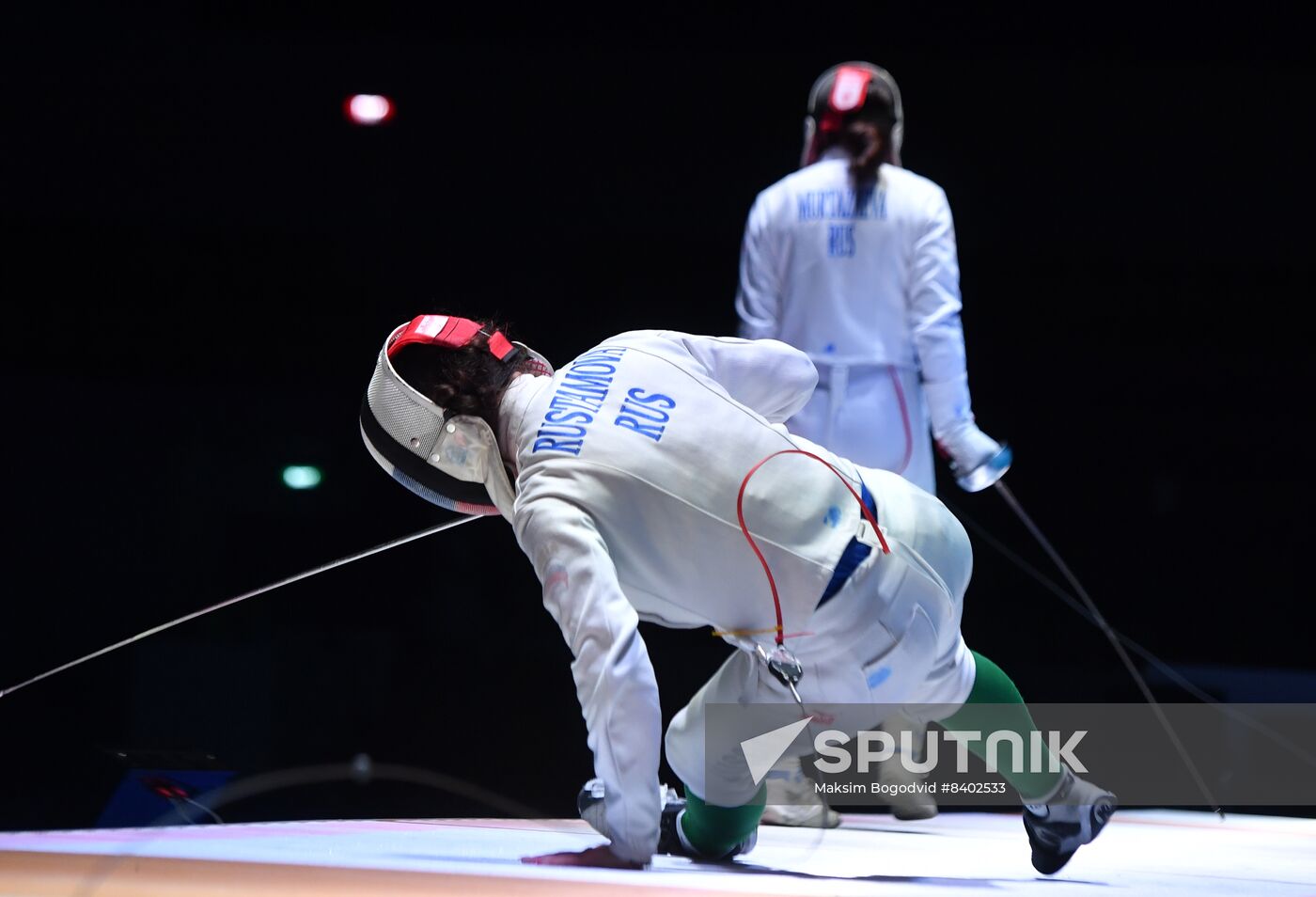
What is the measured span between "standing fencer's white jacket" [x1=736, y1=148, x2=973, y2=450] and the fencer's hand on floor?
1.08 meters

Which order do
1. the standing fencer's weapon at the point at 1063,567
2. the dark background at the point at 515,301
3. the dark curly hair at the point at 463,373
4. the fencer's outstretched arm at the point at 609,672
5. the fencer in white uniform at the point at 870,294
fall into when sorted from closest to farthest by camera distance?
the fencer's outstretched arm at the point at 609,672
the dark curly hair at the point at 463,373
the standing fencer's weapon at the point at 1063,567
the fencer in white uniform at the point at 870,294
the dark background at the point at 515,301

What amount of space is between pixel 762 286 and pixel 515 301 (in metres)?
0.82

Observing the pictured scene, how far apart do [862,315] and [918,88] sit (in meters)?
0.92

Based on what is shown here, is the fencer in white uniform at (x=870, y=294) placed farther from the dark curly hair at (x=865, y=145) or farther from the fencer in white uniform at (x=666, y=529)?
the fencer in white uniform at (x=666, y=529)

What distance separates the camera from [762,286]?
2.31 metres

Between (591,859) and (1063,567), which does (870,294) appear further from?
(591,859)

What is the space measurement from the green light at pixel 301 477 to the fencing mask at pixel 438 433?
4.81ft

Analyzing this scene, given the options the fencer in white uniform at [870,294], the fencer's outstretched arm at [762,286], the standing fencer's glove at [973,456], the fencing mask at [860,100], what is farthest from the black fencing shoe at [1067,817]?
the fencing mask at [860,100]

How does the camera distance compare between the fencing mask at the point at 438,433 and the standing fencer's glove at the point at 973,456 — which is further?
the standing fencer's glove at the point at 973,456

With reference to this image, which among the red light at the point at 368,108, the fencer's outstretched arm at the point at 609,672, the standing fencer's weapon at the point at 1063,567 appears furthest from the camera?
the red light at the point at 368,108

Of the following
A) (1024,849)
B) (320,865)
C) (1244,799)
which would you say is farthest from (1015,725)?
(1244,799)

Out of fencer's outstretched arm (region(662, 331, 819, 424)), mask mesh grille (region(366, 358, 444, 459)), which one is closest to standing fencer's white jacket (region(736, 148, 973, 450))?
fencer's outstretched arm (region(662, 331, 819, 424))

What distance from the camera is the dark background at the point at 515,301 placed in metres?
2.63

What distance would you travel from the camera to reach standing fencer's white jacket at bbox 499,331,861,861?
1193 mm
